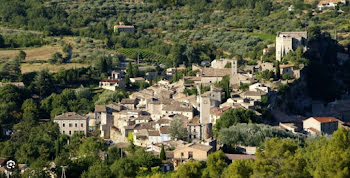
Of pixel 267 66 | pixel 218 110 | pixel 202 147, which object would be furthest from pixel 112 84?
pixel 202 147

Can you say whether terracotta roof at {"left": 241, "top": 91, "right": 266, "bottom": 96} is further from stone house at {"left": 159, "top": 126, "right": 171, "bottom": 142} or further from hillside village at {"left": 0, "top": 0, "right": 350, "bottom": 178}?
stone house at {"left": 159, "top": 126, "right": 171, "bottom": 142}

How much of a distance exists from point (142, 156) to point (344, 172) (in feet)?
34.9

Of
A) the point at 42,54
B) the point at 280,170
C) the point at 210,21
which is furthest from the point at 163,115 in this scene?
the point at 210,21

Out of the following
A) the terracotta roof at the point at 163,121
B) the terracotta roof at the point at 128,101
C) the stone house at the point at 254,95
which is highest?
the stone house at the point at 254,95

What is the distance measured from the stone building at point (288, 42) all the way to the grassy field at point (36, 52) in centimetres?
2143

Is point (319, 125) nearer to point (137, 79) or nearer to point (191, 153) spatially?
point (191, 153)

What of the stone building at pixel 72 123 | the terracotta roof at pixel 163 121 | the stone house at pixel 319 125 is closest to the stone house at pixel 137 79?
the stone building at pixel 72 123

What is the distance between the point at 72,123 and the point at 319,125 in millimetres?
14914

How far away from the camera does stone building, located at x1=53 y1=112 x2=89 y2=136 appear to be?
4612 centimetres

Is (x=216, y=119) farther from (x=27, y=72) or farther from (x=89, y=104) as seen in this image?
(x=27, y=72)

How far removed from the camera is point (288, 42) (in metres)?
54.5

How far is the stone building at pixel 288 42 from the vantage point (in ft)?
179

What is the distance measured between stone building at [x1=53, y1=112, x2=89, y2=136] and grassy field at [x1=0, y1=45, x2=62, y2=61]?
1967 cm

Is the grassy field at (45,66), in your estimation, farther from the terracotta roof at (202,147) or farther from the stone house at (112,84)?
the terracotta roof at (202,147)
